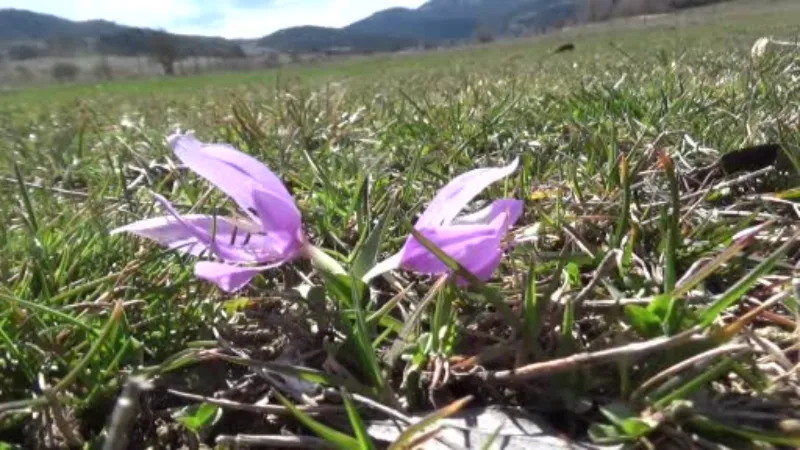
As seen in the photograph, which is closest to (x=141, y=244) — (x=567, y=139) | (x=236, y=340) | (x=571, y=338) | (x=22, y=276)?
(x=22, y=276)


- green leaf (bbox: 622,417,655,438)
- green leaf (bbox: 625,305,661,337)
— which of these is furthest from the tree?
green leaf (bbox: 622,417,655,438)

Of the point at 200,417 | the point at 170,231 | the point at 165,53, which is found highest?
the point at 170,231

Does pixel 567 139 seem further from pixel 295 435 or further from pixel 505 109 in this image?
pixel 295 435

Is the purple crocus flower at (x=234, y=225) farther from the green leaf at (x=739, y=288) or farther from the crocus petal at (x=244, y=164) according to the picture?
the green leaf at (x=739, y=288)

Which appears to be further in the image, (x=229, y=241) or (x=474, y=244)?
(x=229, y=241)

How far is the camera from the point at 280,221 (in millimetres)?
1009

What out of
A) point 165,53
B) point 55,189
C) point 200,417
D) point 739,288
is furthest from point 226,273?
point 165,53

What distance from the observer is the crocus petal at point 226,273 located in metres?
0.98

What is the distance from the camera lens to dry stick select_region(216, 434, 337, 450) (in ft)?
Result: 2.55

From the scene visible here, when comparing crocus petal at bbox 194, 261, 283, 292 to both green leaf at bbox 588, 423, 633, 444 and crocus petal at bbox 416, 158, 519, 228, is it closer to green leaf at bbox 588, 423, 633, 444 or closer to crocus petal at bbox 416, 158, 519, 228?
crocus petal at bbox 416, 158, 519, 228

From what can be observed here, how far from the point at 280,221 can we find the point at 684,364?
0.47 m

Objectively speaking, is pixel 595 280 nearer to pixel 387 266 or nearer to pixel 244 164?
pixel 387 266

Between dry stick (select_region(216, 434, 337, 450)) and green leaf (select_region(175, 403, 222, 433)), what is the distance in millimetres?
56

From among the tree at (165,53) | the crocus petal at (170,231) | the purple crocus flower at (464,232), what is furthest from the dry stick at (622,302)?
the tree at (165,53)
